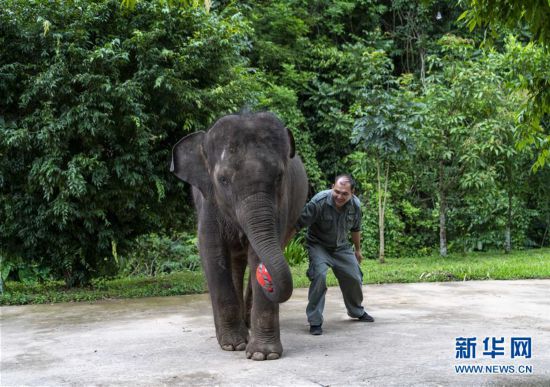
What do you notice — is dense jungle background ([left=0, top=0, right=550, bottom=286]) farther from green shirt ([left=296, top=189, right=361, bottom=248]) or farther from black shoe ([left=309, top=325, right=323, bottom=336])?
black shoe ([left=309, top=325, right=323, bottom=336])

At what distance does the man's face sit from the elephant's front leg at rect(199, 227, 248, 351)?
1.45m

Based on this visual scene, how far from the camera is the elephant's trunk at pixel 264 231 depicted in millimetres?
5516

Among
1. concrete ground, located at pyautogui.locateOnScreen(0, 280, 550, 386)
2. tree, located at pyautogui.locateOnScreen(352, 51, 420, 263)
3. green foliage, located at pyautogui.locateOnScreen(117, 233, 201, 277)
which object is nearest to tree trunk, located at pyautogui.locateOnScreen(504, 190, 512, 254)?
tree, located at pyautogui.locateOnScreen(352, 51, 420, 263)

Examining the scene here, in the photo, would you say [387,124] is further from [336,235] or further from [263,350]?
[263,350]

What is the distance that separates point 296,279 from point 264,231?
6.38 meters

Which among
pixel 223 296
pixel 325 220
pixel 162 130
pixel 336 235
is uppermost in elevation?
pixel 162 130

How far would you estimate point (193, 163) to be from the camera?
21.8 feet

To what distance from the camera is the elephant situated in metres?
5.66

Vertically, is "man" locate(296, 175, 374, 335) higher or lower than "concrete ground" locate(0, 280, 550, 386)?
higher

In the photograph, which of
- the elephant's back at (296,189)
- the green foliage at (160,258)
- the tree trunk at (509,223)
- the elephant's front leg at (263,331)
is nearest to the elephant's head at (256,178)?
the elephant's front leg at (263,331)

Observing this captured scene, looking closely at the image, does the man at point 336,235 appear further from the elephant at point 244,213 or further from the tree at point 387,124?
the tree at point 387,124

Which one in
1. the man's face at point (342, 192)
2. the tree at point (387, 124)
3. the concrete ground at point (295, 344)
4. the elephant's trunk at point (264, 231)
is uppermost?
the tree at point (387, 124)

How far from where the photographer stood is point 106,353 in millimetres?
6348

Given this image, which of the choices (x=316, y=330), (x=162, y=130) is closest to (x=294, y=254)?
(x=162, y=130)
